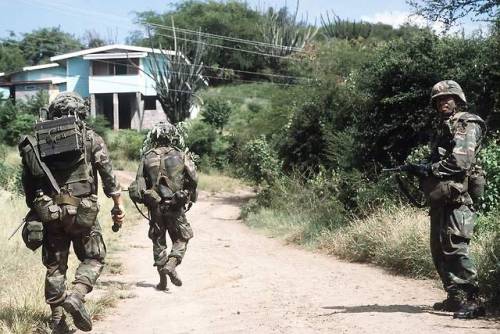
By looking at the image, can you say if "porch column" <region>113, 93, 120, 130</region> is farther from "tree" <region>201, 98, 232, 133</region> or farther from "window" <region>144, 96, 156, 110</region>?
"tree" <region>201, 98, 232, 133</region>

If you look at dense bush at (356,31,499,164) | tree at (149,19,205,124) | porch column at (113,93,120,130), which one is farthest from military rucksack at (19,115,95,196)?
porch column at (113,93,120,130)

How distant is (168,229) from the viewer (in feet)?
29.1

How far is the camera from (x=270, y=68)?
5594 cm

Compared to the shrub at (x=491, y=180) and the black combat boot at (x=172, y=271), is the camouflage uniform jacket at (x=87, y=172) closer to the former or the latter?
the black combat boot at (x=172, y=271)

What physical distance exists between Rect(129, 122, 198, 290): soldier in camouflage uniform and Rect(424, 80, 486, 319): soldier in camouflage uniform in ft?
12.0

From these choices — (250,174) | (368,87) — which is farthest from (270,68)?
(368,87)

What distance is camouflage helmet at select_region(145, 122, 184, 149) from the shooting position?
348 inches

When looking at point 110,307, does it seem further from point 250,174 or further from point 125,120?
point 125,120

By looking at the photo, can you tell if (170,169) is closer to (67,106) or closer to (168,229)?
(168,229)

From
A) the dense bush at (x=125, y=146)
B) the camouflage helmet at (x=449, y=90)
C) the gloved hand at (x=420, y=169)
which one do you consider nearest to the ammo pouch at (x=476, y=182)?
the gloved hand at (x=420, y=169)

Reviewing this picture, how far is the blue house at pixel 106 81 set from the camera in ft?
155

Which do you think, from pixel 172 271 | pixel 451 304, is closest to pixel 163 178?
pixel 172 271

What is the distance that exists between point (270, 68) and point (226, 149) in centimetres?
1981

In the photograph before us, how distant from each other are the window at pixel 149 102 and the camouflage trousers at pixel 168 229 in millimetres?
42467
